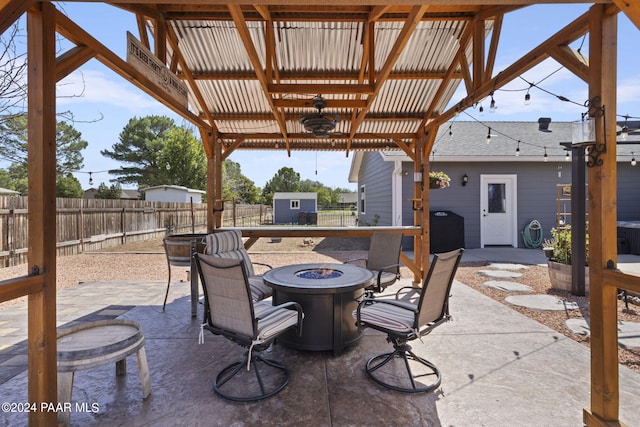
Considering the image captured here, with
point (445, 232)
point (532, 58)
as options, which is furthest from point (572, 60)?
point (445, 232)

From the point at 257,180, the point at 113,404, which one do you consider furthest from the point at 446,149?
the point at 257,180

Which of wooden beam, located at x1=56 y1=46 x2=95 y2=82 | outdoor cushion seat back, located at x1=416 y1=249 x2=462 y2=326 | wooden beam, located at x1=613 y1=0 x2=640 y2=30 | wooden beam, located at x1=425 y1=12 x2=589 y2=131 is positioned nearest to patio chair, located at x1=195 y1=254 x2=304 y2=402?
outdoor cushion seat back, located at x1=416 y1=249 x2=462 y2=326

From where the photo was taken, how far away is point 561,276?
16.2 ft

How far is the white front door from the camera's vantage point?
9.05m

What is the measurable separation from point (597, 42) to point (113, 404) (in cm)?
402

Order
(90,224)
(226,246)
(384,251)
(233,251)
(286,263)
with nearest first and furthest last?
(226,246)
(233,251)
(384,251)
(286,263)
(90,224)

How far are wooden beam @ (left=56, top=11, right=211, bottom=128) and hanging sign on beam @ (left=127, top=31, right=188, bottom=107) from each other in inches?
1.9

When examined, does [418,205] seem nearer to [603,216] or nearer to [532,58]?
[532,58]

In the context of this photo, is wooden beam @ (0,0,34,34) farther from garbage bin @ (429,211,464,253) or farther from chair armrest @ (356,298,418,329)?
garbage bin @ (429,211,464,253)

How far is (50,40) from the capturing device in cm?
189

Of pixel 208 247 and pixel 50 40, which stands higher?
pixel 50 40

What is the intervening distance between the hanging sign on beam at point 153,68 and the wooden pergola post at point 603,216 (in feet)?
10.6

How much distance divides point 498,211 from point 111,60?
379 inches

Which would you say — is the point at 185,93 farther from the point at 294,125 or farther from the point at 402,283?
the point at 402,283
